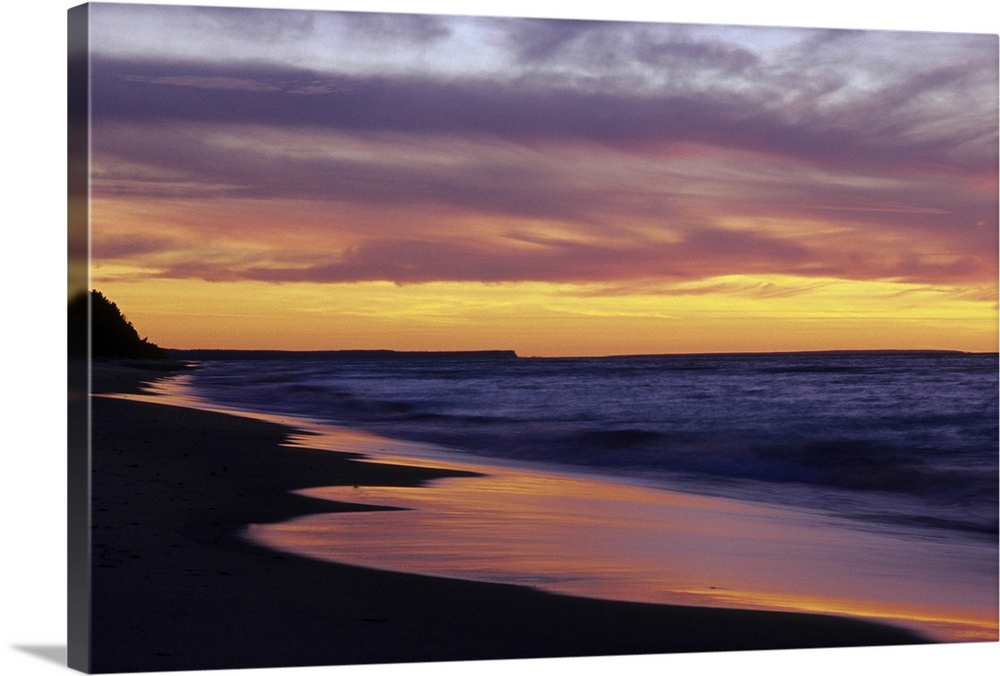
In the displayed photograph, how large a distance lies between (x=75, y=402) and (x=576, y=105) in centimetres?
276

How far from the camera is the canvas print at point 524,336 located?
725cm

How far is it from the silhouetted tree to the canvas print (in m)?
0.03

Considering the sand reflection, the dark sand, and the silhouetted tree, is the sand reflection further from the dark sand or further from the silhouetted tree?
the silhouetted tree

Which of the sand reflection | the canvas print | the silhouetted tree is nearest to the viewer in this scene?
the silhouetted tree

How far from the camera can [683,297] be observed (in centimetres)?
853

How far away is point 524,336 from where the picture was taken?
8148 mm

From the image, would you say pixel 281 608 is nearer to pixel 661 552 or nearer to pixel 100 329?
pixel 100 329

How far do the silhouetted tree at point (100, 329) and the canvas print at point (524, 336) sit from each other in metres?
0.03

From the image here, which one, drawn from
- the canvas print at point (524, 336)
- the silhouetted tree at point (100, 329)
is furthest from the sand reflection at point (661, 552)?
the silhouetted tree at point (100, 329)

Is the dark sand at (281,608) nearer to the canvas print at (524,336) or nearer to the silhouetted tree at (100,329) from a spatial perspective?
the canvas print at (524,336)

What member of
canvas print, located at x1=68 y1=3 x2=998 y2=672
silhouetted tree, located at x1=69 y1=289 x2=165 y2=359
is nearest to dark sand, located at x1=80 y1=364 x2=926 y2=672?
canvas print, located at x1=68 y1=3 x2=998 y2=672

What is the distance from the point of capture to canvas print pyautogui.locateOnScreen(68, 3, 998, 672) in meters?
7.25

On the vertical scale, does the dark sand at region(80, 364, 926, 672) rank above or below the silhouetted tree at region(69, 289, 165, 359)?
below

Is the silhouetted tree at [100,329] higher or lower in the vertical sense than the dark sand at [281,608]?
higher
